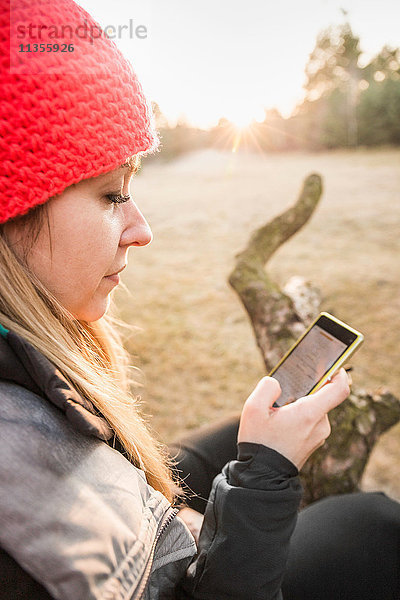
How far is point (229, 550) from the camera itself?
3.51 ft

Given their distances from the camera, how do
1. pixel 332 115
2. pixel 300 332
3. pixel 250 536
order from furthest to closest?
pixel 332 115 → pixel 300 332 → pixel 250 536

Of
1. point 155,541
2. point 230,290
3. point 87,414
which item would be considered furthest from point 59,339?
point 230,290

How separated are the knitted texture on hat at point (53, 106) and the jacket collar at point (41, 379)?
293mm

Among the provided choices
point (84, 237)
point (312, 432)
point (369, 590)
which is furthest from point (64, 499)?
point (369, 590)

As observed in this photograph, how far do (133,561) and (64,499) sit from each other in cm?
19

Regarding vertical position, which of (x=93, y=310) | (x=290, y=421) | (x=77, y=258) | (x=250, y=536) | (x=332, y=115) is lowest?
(x=250, y=536)

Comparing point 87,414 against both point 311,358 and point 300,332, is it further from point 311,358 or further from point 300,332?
point 300,332

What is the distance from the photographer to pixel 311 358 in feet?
5.14

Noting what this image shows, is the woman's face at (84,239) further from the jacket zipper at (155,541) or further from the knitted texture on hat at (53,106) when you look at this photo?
the jacket zipper at (155,541)

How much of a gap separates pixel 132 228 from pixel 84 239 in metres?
0.18

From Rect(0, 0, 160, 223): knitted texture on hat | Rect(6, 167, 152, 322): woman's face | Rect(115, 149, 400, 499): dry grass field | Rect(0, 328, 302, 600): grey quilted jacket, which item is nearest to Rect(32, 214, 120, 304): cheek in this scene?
Rect(6, 167, 152, 322): woman's face

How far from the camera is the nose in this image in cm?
120

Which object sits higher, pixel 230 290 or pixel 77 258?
pixel 77 258

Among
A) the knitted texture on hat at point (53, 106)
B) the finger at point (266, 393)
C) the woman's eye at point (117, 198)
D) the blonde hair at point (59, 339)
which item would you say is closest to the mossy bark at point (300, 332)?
the finger at point (266, 393)
